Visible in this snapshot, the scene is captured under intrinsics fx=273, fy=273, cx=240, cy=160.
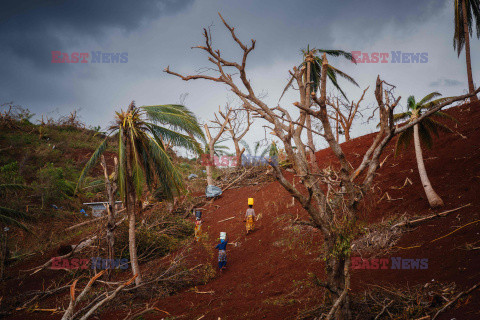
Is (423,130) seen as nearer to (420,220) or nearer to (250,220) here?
(420,220)

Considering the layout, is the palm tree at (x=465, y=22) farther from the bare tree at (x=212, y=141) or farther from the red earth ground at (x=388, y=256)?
the bare tree at (x=212, y=141)

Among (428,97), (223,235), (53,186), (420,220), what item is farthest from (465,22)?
(53,186)

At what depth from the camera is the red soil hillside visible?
4766 mm

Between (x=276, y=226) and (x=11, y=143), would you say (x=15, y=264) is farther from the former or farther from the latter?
(x=11, y=143)

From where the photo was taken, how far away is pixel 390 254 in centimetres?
587

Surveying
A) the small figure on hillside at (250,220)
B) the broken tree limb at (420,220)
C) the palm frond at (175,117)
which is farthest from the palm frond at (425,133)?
the palm frond at (175,117)

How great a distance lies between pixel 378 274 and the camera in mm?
5301

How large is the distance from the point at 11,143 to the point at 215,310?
89.1 feet

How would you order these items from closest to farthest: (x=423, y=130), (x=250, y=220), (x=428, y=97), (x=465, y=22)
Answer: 1. (x=428, y=97)
2. (x=423, y=130)
3. (x=250, y=220)
4. (x=465, y=22)

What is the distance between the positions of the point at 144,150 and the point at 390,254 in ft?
22.6

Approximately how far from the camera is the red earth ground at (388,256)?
4745mm

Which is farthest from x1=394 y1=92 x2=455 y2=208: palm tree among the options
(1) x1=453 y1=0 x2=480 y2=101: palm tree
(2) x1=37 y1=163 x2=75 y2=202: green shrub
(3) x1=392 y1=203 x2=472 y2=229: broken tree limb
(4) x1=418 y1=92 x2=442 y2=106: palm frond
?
(2) x1=37 y1=163 x2=75 y2=202: green shrub

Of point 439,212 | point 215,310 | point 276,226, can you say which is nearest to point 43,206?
point 276,226

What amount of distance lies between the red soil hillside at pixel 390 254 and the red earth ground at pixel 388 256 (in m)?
0.02
